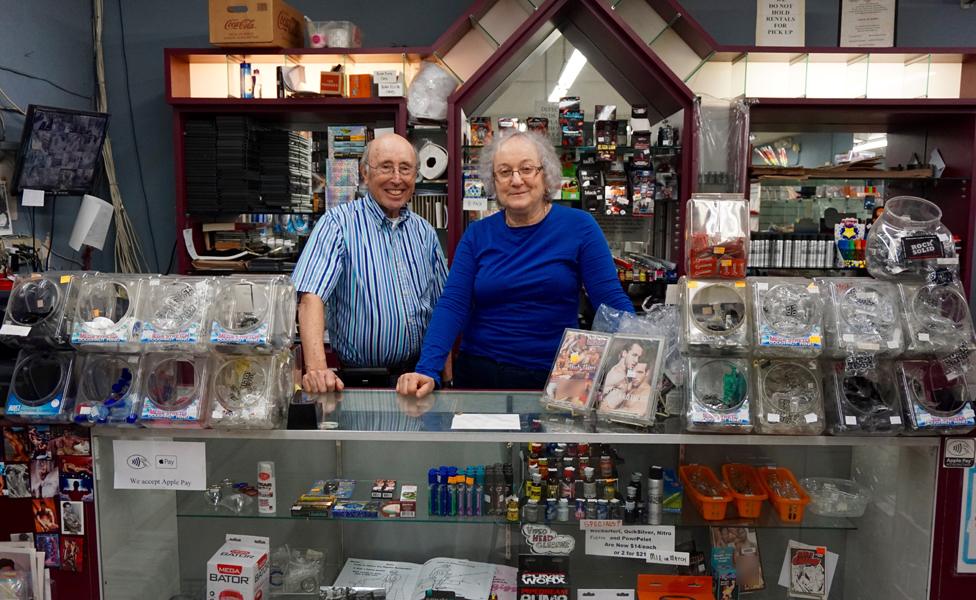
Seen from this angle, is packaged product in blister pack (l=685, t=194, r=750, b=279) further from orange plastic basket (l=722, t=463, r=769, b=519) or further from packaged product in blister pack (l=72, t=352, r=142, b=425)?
packaged product in blister pack (l=72, t=352, r=142, b=425)

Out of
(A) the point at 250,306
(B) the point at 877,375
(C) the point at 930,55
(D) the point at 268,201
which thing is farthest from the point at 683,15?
(A) the point at 250,306

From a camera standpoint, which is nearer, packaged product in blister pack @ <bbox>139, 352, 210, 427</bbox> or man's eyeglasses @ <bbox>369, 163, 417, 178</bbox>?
packaged product in blister pack @ <bbox>139, 352, 210, 427</bbox>

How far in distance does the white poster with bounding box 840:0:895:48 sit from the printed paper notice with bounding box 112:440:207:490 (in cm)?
474

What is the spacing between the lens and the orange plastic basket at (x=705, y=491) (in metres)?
1.56

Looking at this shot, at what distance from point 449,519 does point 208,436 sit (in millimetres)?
580

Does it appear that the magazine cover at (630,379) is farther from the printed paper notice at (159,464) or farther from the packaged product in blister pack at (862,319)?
the printed paper notice at (159,464)

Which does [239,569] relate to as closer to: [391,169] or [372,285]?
[372,285]

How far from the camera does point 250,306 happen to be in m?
1.51

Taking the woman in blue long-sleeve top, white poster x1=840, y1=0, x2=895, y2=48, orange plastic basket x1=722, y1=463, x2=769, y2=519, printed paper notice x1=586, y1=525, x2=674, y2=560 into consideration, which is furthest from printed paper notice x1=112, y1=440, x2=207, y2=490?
white poster x1=840, y1=0, x2=895, y2=48

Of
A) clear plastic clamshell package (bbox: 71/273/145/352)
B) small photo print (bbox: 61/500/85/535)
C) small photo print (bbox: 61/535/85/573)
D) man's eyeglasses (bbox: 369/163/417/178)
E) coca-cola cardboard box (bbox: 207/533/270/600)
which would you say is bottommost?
coca-cola cardboard box (bbox: 207/533/270/600)

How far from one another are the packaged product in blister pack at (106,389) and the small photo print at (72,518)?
20cm

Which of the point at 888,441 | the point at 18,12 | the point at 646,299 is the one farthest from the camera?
the point at 646,299

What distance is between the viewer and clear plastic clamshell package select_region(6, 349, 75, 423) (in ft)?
4.87

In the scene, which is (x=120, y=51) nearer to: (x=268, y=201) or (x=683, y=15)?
(x=268, y=201)
